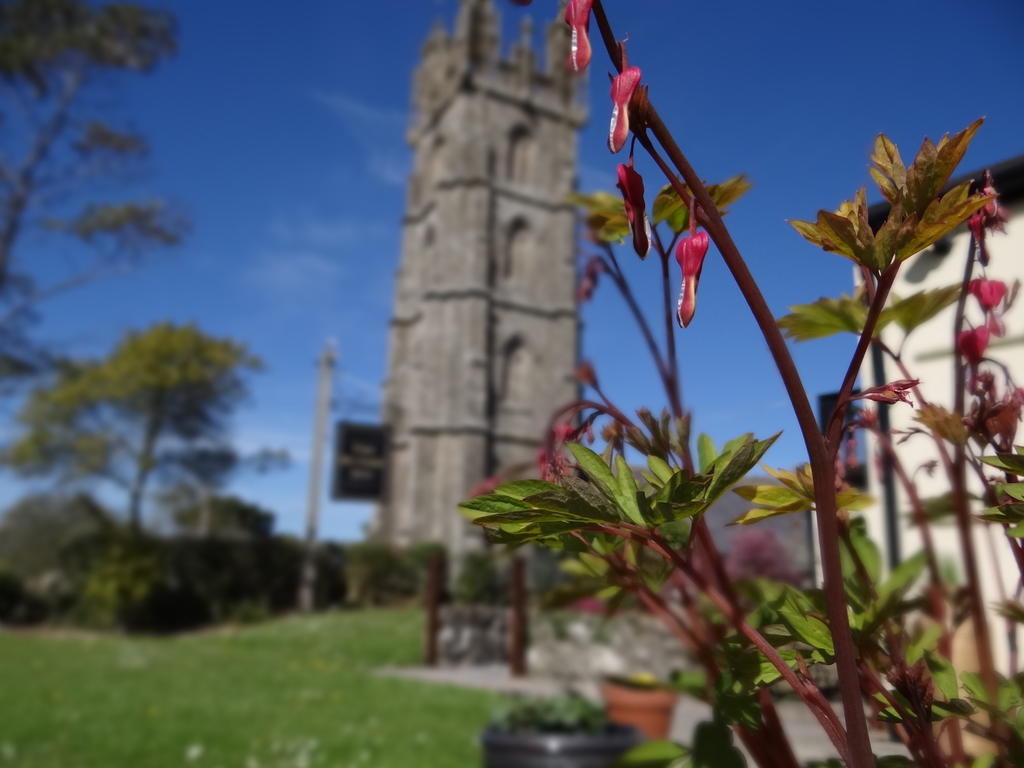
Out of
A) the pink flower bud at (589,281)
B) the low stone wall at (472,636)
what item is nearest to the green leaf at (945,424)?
the pink flower bud at (589,281)

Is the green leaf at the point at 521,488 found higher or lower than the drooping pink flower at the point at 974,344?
lower

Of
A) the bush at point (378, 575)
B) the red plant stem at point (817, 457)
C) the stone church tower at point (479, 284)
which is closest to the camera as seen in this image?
the red plant stem at point (817, 457)

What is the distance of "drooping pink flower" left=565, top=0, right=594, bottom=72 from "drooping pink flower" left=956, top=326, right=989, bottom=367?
16.1 inches

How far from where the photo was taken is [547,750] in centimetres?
277

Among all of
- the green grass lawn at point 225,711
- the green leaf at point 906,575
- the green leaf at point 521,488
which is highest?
the green leaf at point 521,488

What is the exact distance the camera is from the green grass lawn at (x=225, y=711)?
14.6ft

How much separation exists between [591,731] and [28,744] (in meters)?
3.61

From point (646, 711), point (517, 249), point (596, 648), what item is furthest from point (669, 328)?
point (517, 249)

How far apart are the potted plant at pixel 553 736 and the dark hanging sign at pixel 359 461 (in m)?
18.3

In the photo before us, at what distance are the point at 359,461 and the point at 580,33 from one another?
71.3ft

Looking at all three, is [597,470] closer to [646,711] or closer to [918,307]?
[918,307]

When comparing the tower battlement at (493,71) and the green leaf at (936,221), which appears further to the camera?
the tower battlement at (493,71)

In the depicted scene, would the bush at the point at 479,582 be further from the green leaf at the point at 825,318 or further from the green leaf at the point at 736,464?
the green leaf at the point at 736,464

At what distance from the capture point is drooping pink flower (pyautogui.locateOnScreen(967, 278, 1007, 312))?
649 mm
